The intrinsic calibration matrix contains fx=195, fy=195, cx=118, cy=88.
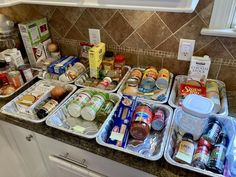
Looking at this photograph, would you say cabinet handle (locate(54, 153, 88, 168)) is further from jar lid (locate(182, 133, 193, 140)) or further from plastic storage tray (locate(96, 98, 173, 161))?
jar lid (locate(182, 133, 193, 140))

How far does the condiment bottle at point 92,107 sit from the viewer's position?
0.92m

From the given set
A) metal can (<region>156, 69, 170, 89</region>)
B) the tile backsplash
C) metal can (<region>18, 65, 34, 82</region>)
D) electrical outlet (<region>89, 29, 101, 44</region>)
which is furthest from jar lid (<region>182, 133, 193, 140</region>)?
metal can (<region>18, 65, 34, 82</region>)

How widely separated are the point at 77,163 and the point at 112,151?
0.24m

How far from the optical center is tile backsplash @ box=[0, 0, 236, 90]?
3.19 ft

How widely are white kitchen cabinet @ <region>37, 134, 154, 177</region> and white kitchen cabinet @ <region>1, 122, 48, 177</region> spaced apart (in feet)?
0.19

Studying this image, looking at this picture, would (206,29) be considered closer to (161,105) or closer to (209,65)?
(209,65)

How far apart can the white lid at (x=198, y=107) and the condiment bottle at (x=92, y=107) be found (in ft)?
1.30

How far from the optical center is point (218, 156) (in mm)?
711

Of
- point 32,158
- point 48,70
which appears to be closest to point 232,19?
point 48,70

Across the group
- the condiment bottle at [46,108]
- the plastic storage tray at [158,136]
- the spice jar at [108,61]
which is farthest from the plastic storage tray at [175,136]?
the condiment bottle at [46,108]

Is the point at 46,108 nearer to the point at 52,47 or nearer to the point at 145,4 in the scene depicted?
the point at 52,47

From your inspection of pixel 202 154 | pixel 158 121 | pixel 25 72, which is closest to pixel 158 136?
pixel 158 121

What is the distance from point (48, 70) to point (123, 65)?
46 cm

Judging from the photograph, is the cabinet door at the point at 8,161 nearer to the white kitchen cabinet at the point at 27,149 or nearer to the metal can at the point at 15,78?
the white kitchen cabinet at the point at 27,149
